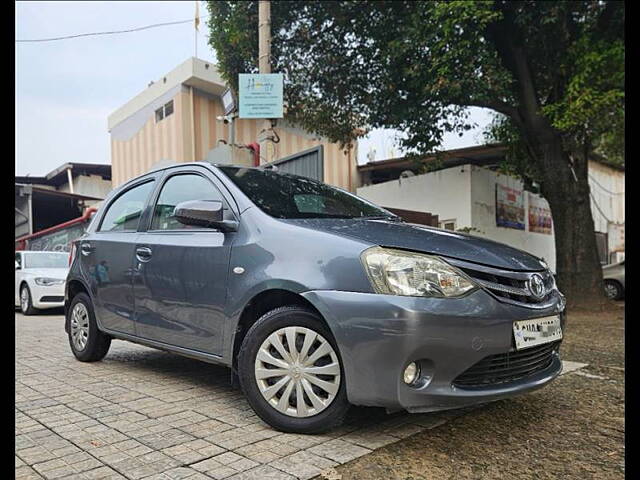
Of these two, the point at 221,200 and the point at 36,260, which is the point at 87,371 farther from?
the point at 36,260

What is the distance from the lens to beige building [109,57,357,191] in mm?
14250

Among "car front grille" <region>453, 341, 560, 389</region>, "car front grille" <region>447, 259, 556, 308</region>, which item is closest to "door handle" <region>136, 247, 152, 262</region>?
"car front grille" <region>447, 259, 556, 308</region>

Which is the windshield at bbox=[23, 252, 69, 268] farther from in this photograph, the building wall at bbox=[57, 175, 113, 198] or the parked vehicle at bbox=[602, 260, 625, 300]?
the building wall at bbox=[57, 175, 113, 198]

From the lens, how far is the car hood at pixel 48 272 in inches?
413

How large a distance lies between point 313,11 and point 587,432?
9.25 metres

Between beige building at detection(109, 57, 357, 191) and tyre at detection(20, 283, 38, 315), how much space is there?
5.40m

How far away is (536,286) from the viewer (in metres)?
2.86

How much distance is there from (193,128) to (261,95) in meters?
7.35

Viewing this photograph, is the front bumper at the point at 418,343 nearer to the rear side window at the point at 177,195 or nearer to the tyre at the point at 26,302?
the rear side window at the point at 177,195

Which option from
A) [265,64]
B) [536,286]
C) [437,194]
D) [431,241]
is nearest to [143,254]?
[431,241]

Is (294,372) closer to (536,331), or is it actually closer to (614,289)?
(536,331)

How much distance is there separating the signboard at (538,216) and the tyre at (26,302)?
12.4 meters

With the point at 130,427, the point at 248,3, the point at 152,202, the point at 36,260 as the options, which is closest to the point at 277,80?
the point at 248,3

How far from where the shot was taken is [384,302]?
2.51 metres
